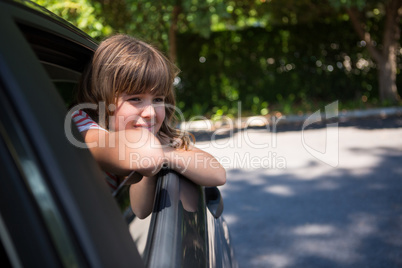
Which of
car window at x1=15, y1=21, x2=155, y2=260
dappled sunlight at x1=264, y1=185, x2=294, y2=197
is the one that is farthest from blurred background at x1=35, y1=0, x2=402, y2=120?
car window at x1=15, y1=21, x2=155, y2=260

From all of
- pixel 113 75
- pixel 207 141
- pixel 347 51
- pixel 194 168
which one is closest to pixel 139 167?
pixel 194 168

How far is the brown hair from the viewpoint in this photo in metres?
1.54

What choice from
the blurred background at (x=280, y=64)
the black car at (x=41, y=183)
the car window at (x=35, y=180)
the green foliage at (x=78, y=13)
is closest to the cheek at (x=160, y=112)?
the black car at (x=41, y=183)

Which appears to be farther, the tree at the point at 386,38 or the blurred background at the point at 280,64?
the blurred background at the point at 280,64

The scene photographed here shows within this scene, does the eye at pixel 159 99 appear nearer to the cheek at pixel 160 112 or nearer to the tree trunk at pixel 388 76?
the cheek at pixel 160 112

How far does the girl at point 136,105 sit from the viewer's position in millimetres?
1356

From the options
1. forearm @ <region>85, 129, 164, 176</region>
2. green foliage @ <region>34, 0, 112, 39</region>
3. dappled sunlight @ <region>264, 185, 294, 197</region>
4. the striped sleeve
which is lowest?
dappled sunlight @ <region>264, 185, 294, 197</region>

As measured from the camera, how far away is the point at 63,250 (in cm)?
61

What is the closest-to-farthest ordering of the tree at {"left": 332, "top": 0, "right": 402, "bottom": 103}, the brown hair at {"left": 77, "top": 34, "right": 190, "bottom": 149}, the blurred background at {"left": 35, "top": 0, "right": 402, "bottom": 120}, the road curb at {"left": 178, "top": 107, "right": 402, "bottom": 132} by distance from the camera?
the brown hair at {"left": 77, "top": 34, "right": 190, "bottom": 149} → the road curb at {"left": 178, "top": 107, "right": 402, "bottom": 132} → the tree at {"left": 332, "top": 0, "right": 402, "bottom": 103} → the blurred background at {"left": 35, "top": 0, "right": 402, "bottom": 120}

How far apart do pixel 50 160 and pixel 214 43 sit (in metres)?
11.2

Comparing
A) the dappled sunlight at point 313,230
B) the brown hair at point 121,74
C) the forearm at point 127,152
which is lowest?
the dappled sunlight at point 313,230

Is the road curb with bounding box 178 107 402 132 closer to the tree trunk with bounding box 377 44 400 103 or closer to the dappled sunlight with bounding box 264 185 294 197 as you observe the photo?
the tree trunk with bounding box 377 44 400 103

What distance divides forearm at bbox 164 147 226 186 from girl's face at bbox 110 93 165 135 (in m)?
0.25

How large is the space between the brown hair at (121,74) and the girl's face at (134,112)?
3cm
